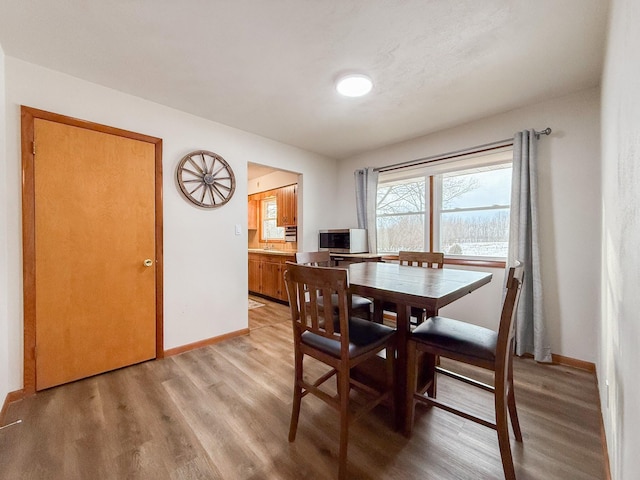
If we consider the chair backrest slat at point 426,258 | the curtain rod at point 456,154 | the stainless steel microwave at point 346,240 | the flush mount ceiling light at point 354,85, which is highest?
the flush mount ceiling light at point 354,85

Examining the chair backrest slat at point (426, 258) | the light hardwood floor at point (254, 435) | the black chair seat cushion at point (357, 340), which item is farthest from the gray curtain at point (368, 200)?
the black chair seat cushion at point (357, 340)

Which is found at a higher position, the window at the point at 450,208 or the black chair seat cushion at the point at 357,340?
the window at the point at 450,208

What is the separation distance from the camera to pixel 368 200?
3.82 m

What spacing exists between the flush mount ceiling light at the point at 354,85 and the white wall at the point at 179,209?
146 cm

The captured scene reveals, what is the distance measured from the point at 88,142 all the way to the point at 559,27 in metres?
3.39

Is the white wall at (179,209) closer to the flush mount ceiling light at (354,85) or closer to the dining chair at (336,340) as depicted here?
the flush mount ceiling light at (354,85)

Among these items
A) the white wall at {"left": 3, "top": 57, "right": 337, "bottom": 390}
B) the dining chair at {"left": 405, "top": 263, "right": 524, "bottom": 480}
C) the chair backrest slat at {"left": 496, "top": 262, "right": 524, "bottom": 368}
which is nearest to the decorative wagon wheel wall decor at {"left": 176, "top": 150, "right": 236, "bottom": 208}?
the white wall at {"left": 3, "top": 57, "right": 337, "bottom": 390}

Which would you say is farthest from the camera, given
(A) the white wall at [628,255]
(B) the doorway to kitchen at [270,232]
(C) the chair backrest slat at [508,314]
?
(B) the doorway to kitchen at [270,232]

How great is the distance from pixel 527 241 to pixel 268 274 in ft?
11.7

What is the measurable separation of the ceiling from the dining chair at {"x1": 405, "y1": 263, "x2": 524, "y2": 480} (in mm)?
1465

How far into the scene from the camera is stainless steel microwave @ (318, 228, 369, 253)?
366 cm

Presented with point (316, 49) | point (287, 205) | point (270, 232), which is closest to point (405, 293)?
point (316, 49)

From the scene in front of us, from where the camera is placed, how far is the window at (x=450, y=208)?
111 inches

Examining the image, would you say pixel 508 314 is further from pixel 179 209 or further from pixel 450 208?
pixel 179 209
